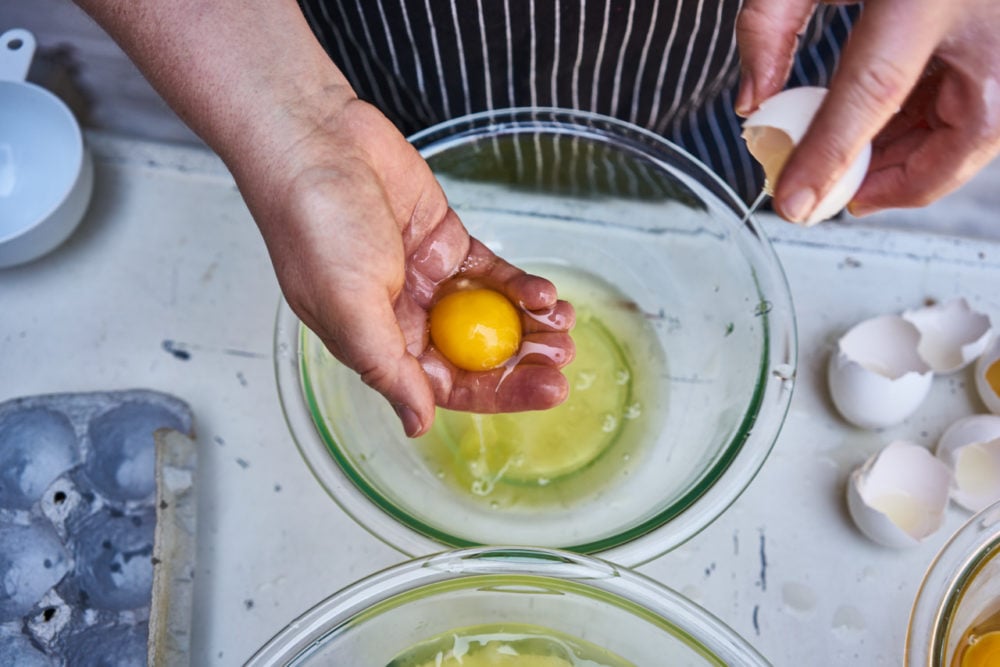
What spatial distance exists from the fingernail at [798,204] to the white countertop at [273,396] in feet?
2.09

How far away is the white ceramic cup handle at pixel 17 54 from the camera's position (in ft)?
6.30

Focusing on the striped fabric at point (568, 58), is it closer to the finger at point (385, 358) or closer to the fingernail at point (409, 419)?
the finger at point (385, 358)

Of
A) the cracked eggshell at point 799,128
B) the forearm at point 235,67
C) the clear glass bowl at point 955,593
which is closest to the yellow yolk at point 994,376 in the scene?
the clear glass bowl at point 955,593

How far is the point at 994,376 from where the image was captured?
1.62 m

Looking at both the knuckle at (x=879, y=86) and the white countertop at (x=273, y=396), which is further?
the white countertop at (x=273, y=396)

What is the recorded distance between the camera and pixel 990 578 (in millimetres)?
1275

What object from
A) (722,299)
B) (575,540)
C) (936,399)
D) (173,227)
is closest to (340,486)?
(575,540)

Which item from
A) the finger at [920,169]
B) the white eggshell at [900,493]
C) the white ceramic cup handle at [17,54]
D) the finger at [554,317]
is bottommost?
the white eggshell at [900,493]

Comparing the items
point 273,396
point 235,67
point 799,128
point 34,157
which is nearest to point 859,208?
point 799,128

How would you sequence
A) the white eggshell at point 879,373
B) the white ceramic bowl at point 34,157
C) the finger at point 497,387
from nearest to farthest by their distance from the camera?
the finger at point 497,387
the white eggshell at point 879,373
the white ceramic bowl at point 34,157

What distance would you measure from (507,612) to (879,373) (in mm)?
834

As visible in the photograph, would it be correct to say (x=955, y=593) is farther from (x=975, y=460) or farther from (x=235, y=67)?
(x=235, y=67)

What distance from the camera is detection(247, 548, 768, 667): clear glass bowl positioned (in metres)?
1.22

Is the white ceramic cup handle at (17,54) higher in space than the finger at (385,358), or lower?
higher
